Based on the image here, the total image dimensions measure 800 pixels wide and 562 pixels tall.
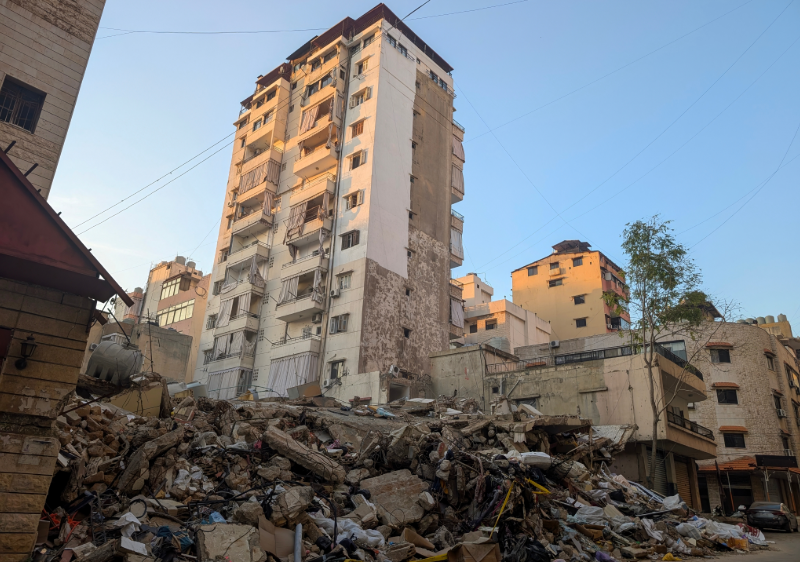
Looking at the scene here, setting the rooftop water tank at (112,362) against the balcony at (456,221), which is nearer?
the rooftop water tank at (112,362)

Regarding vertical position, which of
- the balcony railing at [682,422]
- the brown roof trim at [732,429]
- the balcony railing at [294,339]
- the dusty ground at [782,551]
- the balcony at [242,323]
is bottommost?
the dusty ground at [782,551]

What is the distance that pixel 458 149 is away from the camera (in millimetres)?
43094

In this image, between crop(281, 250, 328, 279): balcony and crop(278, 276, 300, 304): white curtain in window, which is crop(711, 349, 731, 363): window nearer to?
crop(281, 250, 328, 279): balcony

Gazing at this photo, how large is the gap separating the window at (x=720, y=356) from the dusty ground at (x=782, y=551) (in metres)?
19.3

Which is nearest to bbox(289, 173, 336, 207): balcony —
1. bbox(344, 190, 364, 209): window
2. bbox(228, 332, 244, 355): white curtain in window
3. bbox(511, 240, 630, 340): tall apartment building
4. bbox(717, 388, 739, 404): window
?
bbox(344, 190, 364, 209): window

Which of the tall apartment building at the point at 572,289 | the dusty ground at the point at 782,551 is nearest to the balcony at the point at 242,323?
the tall apartment building at the point at 572,289

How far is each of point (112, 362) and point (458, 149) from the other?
3358 centimetres

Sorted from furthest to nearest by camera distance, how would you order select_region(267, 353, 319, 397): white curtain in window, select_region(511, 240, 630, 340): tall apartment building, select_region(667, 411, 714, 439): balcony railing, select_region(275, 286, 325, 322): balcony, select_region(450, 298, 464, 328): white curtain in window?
select_region(511, 240, 630, 340): tall apartment building
select_region(450, 298, 464, 328): white curtain in window
select_region(275, 286, 325, 322): balcony
select_region(267, 353, 319, 397): white curtain in window
select_region(667, 411, 714, 439): balcony railing

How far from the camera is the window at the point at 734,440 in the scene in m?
36.4

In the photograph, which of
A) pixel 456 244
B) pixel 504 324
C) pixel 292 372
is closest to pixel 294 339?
pixel 292 372

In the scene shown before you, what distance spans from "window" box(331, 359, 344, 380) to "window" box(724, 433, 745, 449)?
25977mm

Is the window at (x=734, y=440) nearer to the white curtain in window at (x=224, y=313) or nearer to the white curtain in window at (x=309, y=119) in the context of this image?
the white curtain in window at (x=224, y=313)

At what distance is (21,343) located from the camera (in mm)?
8570

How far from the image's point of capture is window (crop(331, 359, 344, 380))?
31625mm
